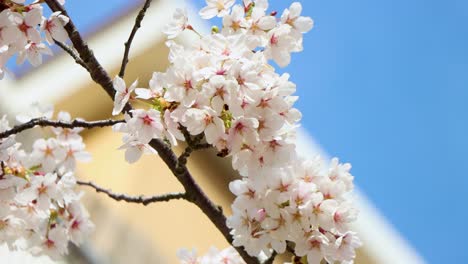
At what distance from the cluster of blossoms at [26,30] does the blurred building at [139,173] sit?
2.86 m

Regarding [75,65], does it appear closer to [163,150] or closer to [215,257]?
[215,257]

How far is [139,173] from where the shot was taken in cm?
542

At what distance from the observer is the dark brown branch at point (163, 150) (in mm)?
1771

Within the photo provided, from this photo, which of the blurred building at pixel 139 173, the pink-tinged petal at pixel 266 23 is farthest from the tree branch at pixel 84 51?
the blurred building at pixel 139 173

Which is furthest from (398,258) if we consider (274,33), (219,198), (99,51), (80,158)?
(274,33)

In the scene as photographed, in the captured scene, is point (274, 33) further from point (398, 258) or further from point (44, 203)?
point (398, 258)

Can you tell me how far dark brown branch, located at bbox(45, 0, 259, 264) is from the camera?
5.81 feet

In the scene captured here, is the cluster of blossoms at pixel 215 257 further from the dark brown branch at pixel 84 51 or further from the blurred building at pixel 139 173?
the blurred building at pixel 139 173

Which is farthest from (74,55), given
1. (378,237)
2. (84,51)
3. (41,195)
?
(378,237)

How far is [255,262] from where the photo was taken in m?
1.92

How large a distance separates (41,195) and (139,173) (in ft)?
11.1

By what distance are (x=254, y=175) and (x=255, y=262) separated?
0.38 m

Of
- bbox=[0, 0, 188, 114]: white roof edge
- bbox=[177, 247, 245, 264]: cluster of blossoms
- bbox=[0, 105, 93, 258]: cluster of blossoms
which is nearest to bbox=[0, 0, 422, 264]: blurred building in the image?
bbox=[0, 0, 188, 114]: white roof edge

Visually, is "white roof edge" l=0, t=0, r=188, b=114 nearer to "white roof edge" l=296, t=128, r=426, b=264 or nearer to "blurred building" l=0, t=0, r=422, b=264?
"blurred building" l=0, t=0, r=422, b=264
